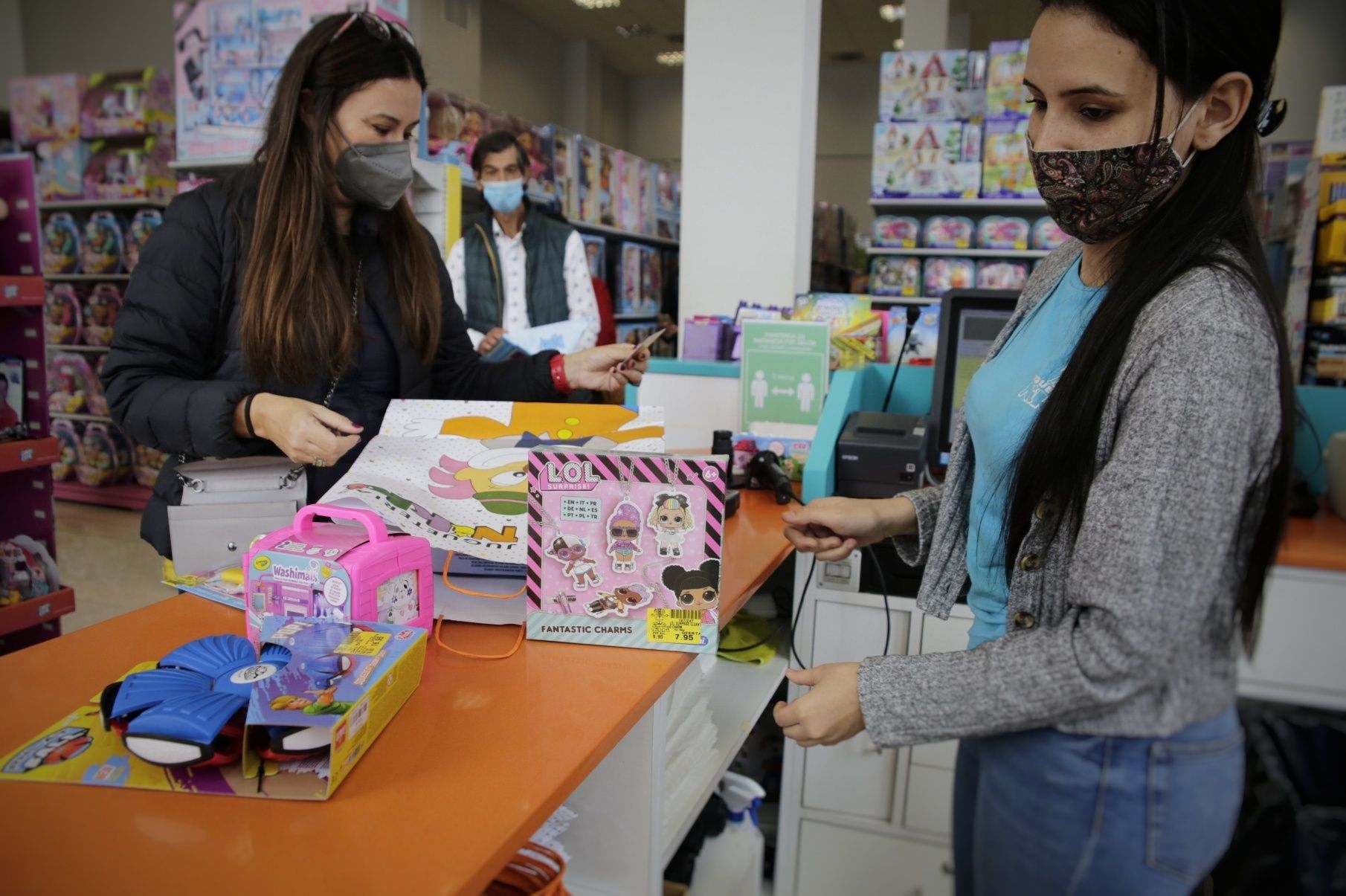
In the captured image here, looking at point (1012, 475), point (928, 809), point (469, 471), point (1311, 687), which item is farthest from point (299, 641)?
point (1311, 687)

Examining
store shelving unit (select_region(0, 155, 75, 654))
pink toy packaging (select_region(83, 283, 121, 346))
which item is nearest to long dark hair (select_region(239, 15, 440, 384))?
store shelving unit (select_region(0, 155, 75, 654))

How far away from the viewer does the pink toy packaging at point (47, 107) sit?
6252 mm

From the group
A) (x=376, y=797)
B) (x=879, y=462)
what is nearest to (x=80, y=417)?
(x=879, y=462)

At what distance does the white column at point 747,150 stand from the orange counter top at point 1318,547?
1.91 meters

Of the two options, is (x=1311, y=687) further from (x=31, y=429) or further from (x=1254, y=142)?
(x=31, y=429)

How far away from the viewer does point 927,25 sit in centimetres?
778

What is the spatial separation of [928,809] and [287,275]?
1825 millimetres

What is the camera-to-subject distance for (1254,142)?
838mm

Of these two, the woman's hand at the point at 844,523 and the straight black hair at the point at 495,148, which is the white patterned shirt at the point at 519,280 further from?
the woman's hand at the point at 844,523

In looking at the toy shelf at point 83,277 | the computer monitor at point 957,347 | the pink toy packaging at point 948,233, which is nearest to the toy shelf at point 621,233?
the pink toy packaging at point 948,233

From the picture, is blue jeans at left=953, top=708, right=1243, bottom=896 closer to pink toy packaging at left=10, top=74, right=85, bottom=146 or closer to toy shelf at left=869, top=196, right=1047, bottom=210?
toy shelf at left=869, top=196, right=1047, bottom=210

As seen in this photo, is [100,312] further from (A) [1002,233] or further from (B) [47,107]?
(A) [1002,233]

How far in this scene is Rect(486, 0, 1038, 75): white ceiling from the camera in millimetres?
10141

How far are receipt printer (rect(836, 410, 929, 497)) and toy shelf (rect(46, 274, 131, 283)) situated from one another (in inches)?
228
